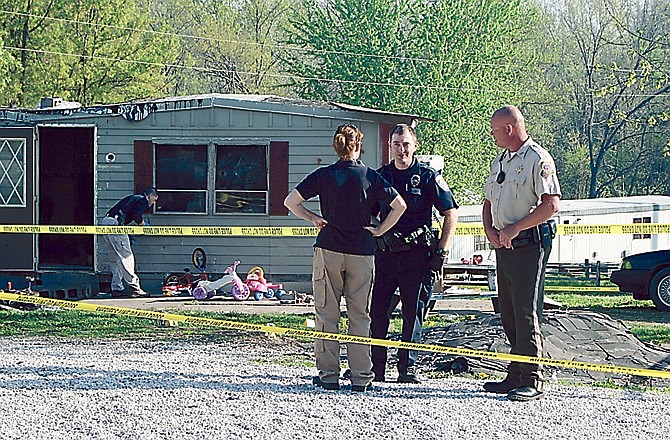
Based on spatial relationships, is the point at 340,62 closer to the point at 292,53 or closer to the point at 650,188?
the point at 292,53

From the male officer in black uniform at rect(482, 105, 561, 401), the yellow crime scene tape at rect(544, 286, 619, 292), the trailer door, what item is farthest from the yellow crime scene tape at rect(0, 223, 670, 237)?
the yellow crime scene tape at rect(544, 286, 619, 292)

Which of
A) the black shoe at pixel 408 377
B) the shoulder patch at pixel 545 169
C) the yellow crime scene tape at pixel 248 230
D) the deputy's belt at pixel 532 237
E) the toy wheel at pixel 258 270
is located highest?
the shoulder patch at pixel 545 169

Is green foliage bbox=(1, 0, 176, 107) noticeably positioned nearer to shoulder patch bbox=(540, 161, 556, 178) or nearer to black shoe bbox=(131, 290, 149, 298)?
black shoe bbox=(131, 290, 149, 298)

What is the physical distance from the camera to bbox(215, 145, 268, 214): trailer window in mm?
15742

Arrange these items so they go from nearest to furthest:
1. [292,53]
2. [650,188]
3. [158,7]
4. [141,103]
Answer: [141,103] → [292,53] → [650,188] → [158,7]

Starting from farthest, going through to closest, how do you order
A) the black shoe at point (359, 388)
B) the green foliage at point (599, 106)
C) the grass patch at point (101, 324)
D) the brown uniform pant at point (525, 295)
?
1. the green foliage at point (599, 106)
2. the grass patch at point (101, 324)
3. the black shoe at point (359, 388)
4. the brown uniform pant at point (525, 295)

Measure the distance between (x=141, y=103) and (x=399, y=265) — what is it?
29.7 ft

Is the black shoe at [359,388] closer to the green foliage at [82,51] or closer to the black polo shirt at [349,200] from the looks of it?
the black polo shirt at [349,200]

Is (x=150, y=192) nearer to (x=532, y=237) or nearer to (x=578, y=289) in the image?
(x=578, y=289)

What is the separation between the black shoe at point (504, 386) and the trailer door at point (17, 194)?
10.3m

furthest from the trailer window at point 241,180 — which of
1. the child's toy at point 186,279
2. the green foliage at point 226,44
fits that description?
the green foliage at point 226,44

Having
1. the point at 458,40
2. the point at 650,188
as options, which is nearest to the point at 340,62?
the point at 458,40

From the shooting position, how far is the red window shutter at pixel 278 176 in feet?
51.1

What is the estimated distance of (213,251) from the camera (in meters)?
15.9
